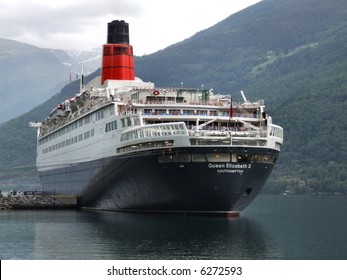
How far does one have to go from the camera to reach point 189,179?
77.9 meters

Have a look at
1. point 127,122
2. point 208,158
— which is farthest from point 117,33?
point 208,158

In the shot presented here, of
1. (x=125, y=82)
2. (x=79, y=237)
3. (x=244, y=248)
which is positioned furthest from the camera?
(x=125, y=82)

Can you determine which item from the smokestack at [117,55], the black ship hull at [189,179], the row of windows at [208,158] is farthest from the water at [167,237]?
the smokestack at [117,55]

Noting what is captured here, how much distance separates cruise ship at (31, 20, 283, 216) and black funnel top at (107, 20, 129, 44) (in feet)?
52.1

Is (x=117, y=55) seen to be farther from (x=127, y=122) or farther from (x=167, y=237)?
(x=167, y=237)

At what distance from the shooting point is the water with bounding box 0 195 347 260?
57688 mm

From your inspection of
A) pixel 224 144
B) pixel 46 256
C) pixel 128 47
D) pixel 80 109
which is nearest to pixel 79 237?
pixel 46 256

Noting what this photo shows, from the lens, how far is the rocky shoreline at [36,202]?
108356mm

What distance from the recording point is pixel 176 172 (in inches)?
3078

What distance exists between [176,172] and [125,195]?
11.0 metres

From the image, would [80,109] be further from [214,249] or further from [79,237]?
[214,249]

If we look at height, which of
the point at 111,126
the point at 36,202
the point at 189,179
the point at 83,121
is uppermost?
the point at 83,121

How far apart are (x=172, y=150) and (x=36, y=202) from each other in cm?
3825

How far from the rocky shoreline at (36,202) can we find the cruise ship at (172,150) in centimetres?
552
